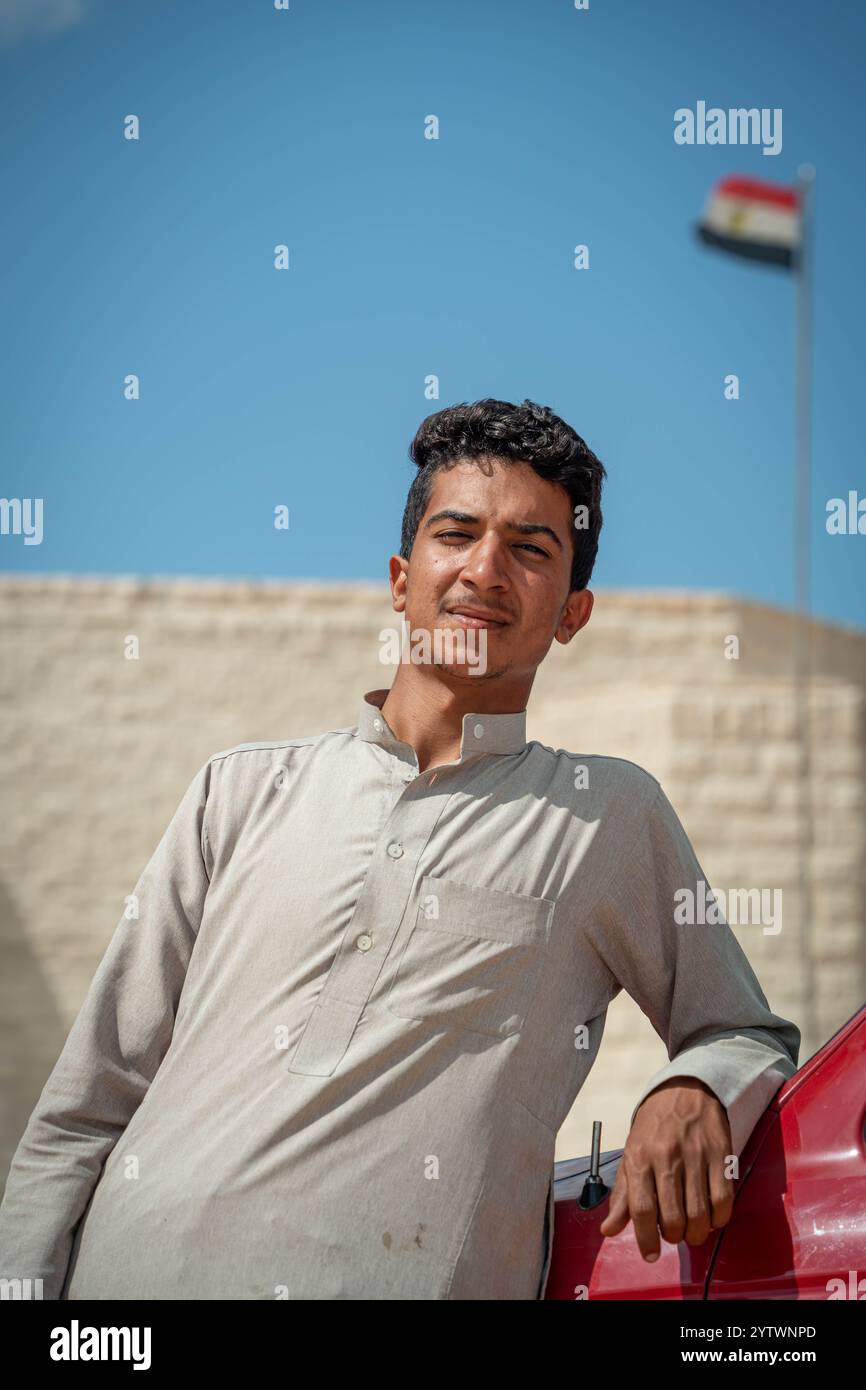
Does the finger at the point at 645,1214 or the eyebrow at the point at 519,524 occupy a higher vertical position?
the eyebrow at the point at 519,524

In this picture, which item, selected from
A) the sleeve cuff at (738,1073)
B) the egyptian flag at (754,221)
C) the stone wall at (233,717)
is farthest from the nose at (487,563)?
the egyptian flag at (754,221)

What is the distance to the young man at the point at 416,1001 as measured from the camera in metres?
2.03

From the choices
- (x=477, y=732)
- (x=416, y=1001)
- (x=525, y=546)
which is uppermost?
(x=525, y=546)

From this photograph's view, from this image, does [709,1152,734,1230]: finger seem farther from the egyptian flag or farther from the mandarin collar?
the egyptian flag

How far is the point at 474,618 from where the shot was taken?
2.39 metres

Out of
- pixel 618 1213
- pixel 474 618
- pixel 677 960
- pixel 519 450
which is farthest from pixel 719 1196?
pixel 519 450

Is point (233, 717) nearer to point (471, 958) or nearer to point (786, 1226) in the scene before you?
point (471, 958)

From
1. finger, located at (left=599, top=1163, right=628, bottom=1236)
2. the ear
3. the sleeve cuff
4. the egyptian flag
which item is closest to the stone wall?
the egyptian flag

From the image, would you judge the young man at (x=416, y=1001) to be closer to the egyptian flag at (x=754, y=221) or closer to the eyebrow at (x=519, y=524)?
the eyebrow at (x=519, y=524)

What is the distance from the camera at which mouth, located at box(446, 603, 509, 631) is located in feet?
7.84

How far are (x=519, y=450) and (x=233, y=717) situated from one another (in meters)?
13.2

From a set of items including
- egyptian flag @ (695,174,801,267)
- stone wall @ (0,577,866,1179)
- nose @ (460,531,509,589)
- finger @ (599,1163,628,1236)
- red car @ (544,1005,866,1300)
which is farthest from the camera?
egyptian flag @ (695,174,801,267)

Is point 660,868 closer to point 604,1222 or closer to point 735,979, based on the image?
point 735,979

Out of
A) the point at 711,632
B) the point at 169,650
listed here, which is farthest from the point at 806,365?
the point at 169,650
